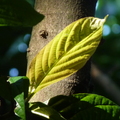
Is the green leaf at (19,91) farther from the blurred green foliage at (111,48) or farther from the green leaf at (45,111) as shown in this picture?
the blurred green foliage at (111,48)

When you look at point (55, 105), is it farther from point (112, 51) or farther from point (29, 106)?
point (112, 51)

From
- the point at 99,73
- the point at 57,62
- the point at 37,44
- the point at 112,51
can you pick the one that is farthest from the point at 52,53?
the point at 112,51

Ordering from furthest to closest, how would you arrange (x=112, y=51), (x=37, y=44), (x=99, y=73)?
(x=112, y=51)
(x=99, y=73)
(x=37, y=44)

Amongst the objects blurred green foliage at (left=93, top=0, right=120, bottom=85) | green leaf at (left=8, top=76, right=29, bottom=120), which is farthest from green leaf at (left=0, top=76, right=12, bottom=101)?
blurred green foliage at (left=93, top=0, right=120, bottom=85)

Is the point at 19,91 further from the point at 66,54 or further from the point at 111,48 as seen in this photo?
the point at 111,48

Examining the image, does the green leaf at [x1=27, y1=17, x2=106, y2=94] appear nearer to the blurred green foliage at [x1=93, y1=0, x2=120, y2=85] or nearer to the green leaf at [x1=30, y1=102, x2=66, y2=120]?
the green leaf at [x1=30, y1=102, x2=66, y2=120]

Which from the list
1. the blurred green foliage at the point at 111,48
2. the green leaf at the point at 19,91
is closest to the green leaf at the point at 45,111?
the green leaf at the point at 19,91

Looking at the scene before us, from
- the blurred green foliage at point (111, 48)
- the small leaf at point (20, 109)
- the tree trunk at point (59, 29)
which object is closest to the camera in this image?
the small leaf at point (20, 109)
